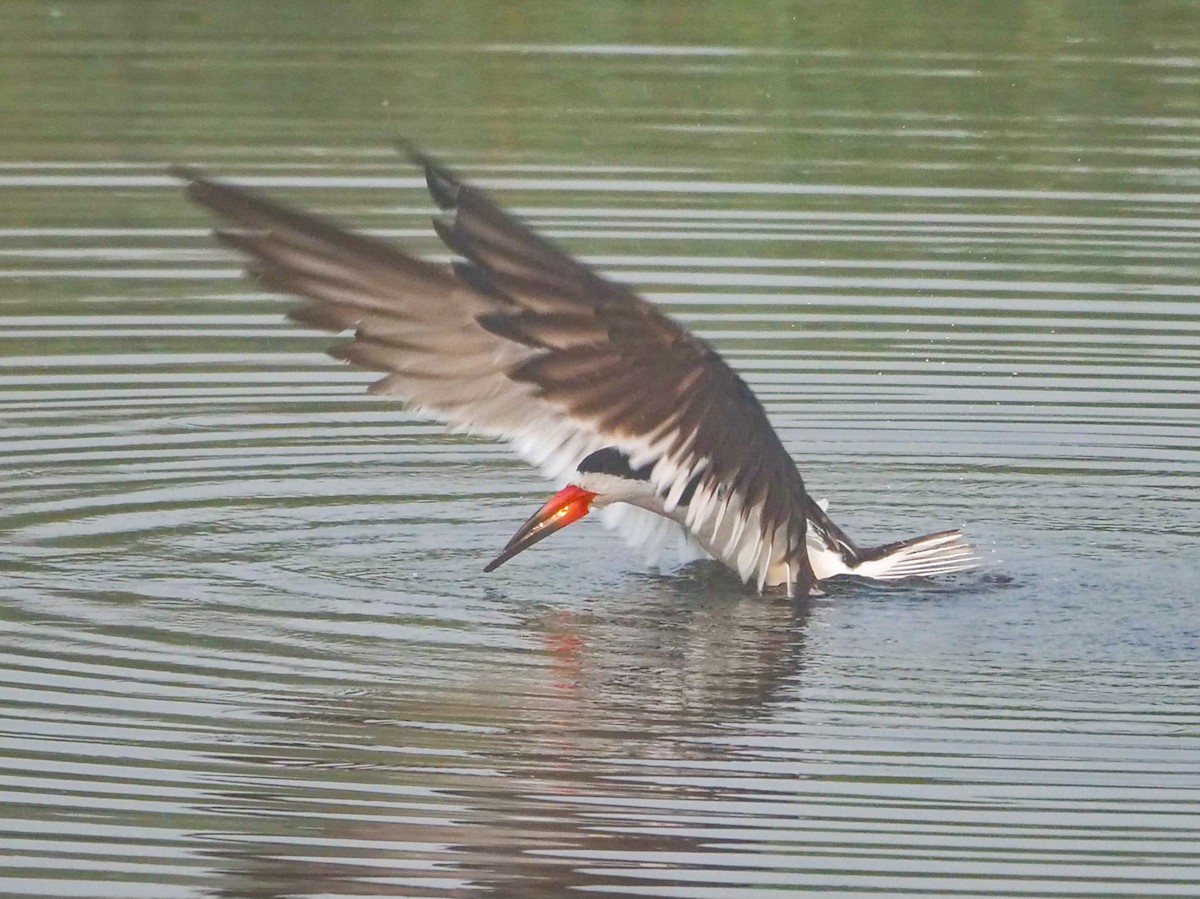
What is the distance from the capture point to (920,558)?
10.2m

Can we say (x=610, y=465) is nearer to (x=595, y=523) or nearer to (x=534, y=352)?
(x=534, y=352)

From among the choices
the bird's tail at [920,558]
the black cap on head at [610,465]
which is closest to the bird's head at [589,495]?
the black cap on head at [610,465]

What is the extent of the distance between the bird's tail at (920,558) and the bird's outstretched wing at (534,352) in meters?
0.30

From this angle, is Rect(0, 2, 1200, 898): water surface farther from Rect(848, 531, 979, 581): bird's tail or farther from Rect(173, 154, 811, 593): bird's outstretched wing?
Rect(173, 154, 811, 593): bird's outstretched wing

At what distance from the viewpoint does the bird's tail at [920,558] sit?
10.1 metres

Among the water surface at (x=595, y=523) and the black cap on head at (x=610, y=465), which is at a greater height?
the black cap on head at (x=610, y=465)

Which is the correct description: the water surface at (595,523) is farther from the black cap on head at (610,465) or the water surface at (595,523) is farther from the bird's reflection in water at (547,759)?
the black cap on head at (610,465)

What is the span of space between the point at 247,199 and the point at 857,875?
9.34 ft

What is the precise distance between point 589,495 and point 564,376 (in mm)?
1565

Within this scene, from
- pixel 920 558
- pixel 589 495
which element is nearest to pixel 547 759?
pixel 589 495

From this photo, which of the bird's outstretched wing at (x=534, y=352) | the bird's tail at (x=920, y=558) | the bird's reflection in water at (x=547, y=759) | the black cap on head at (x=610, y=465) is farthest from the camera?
the bird's tail at (x=920, y=558)

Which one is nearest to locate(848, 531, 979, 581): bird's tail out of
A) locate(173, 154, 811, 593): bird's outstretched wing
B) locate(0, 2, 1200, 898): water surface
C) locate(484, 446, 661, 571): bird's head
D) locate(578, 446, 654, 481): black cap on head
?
locate(0, 2, 1200, 898): water surface

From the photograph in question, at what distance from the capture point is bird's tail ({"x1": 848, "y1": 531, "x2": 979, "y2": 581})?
1010 cm

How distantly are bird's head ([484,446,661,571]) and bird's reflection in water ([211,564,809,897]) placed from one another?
1.00 feet
